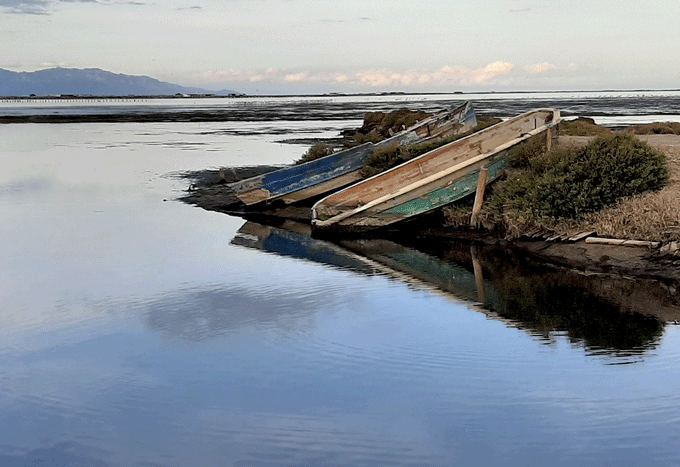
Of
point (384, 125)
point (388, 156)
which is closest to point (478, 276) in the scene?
point (388, 156)

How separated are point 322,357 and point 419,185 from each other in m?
A: 6.62

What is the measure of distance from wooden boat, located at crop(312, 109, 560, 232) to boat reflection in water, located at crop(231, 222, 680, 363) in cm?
61

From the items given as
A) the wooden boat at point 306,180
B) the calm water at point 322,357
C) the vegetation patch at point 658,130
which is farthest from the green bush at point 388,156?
the vegetation patch at point 658,130

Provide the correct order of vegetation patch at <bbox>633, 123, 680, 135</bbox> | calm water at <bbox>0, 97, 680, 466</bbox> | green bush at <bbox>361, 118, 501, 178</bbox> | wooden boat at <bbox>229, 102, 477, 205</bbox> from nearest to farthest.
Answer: calm water at <bbox>0, 97, 680, 466</bbox> → green bush at <bbox>361, 118, 501, 178</bbox> → wooden boat at <bbox>229, 102, 477, 205</bbox> → vegetation patch at <bbox>633, 123, 680, 135</bbox>

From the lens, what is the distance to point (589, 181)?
39.4 ft

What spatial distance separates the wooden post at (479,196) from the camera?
1327 centimetres

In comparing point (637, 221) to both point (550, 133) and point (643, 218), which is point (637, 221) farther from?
point (550, 133)

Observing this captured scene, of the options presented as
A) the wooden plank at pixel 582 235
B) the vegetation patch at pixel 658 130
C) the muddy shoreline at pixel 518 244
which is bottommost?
the muddy shoreline at pixel 518 244

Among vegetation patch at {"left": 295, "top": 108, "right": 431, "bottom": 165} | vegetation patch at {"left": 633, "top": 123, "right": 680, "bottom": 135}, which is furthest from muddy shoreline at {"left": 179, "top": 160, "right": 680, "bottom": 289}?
vegetation patch at {"left": 633, "top": 123, "right": 680, "bottom": 135}

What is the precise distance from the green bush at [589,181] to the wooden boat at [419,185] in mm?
1074

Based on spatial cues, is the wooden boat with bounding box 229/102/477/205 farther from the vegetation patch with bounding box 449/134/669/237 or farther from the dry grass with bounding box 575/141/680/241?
the dry grass with bounding box 575/141/680/241

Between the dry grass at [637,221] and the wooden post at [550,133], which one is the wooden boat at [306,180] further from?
the dry grass at [637,221]

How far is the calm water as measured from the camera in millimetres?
5715

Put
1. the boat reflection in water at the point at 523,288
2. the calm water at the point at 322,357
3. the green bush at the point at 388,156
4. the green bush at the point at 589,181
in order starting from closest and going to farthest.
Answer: the calm water at the point at 322,357 < the boat reflection in water at the point at 523,288 < the green bush at the point at 589,181 < the green bush at the point at 388,156
